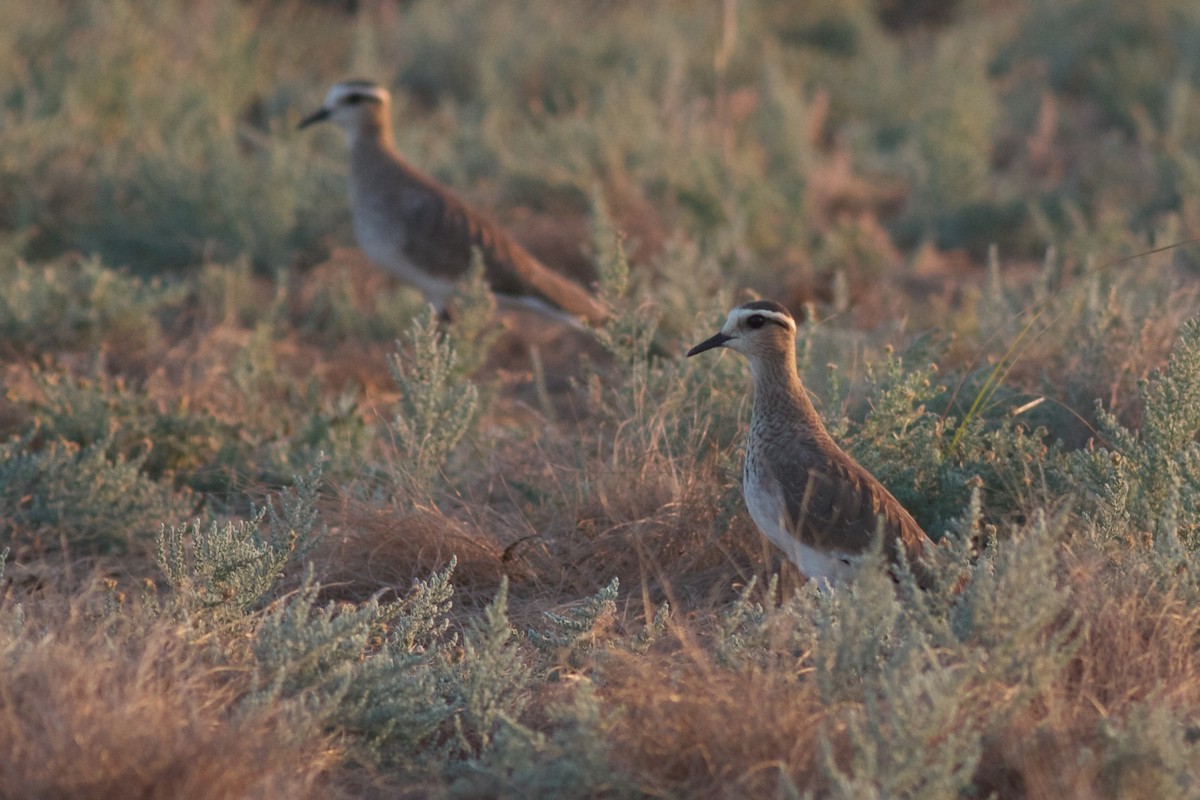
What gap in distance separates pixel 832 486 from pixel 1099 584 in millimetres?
818

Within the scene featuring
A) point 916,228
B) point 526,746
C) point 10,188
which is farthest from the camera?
point 916,228

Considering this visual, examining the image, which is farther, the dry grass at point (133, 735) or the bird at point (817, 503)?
the bird at point (817, 503)

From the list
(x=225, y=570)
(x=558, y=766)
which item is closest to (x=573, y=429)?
(x=225, y=570)

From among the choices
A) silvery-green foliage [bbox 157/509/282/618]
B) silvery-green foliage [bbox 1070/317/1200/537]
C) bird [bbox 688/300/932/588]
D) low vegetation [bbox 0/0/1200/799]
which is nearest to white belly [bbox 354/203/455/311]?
low vegetation [bbox 0/0/1200/799]

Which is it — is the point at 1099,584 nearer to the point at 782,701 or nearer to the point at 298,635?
the point at 782,701

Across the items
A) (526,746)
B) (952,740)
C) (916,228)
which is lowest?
(916,228)

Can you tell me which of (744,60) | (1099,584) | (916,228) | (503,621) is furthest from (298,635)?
(744,60)

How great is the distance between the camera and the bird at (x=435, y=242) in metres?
7.37

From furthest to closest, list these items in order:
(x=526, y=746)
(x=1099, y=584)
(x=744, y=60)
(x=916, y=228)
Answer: (x=744, y=60), (x=916, y=228), (x=1099, y=584), (x=526, y=746)

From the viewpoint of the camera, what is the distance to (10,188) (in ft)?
27.0

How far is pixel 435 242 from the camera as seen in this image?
7445 millimetres

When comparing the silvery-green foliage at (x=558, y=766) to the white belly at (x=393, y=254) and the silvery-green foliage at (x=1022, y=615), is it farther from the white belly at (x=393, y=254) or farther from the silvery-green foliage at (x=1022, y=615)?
the white belly at (x=393, y=254)

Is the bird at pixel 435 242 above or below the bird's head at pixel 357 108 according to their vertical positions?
below

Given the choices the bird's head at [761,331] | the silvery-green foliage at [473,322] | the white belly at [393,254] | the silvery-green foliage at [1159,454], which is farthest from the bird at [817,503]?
the white belly at [393,254]
